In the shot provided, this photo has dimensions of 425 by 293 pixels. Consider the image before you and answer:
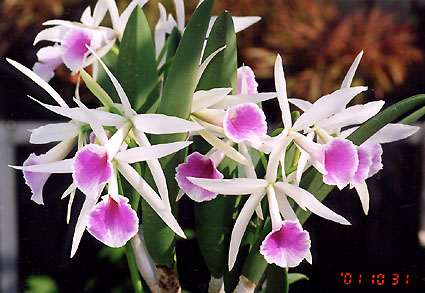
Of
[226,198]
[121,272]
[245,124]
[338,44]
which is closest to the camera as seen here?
[245,124]

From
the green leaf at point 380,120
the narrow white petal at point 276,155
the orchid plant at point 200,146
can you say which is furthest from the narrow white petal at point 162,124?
the green leaf at point 380,120

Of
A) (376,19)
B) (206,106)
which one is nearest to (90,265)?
(206,106)

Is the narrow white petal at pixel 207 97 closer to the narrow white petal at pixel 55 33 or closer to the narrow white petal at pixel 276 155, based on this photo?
the narrow white petal at pixel 276 155

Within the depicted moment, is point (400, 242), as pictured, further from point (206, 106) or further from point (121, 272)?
point (206, 106)

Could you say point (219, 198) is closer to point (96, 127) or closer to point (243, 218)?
point (243, 218)

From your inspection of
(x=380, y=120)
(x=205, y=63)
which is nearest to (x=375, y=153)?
(x=380, y=120)

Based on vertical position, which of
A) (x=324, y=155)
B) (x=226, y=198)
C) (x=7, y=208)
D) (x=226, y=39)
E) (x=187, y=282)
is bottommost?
(x=187, y=282)

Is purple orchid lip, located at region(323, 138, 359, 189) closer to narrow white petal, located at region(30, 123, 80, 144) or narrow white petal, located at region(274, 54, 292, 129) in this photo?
narrow white petal, located at region(274, 54, 292, 129)
